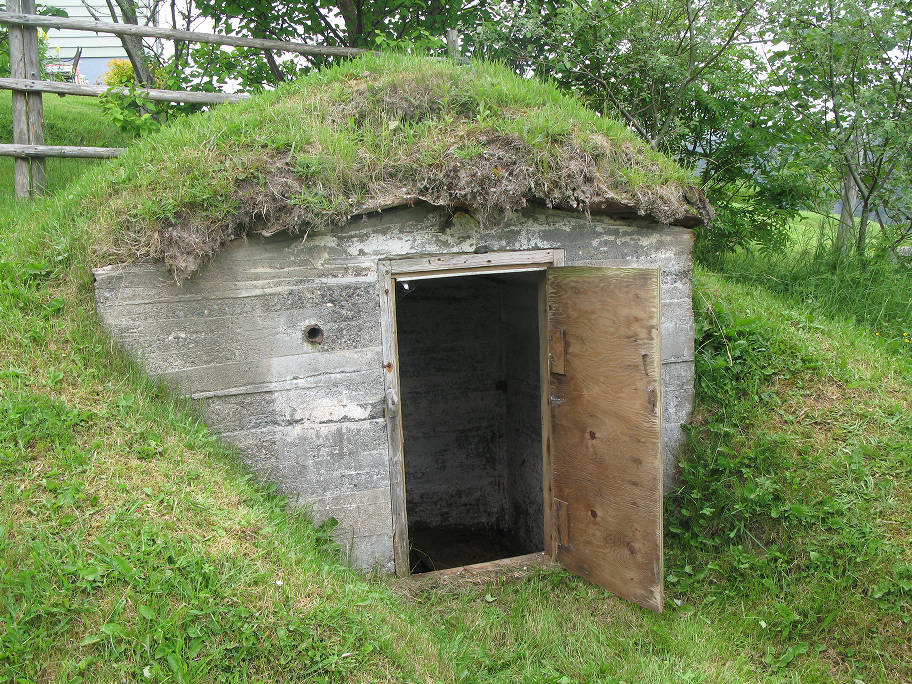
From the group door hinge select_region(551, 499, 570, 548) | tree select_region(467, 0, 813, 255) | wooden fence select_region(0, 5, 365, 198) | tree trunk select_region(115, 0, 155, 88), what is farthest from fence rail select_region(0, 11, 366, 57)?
door hinge select_region(551, 499, 570, 548)

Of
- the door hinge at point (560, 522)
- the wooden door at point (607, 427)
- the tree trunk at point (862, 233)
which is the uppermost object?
the tree trunk at point (862, 233)

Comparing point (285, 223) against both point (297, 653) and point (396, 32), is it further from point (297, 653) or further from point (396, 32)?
point (396, 32)

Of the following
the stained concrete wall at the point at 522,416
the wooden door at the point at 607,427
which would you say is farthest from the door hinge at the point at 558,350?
the stained concrete wall at the point at 522,416

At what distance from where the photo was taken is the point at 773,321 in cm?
553

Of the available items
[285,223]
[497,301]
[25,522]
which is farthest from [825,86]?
[25,522]

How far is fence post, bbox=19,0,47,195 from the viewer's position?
6.43m

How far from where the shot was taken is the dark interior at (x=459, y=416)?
24.9 ft

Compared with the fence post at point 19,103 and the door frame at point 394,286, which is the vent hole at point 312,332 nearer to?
the door frame at point 394,286

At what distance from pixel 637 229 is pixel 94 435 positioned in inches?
153

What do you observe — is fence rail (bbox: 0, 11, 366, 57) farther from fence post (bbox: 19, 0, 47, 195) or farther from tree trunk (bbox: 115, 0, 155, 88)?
tree trunk (bbox: 115, 0, 155, 88)

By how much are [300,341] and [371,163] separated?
126 cm

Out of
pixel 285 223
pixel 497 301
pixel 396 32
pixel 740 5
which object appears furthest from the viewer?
pixel 396 32

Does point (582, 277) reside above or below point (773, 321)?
above

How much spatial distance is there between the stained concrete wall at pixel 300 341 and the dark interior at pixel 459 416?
2939 millimetres
